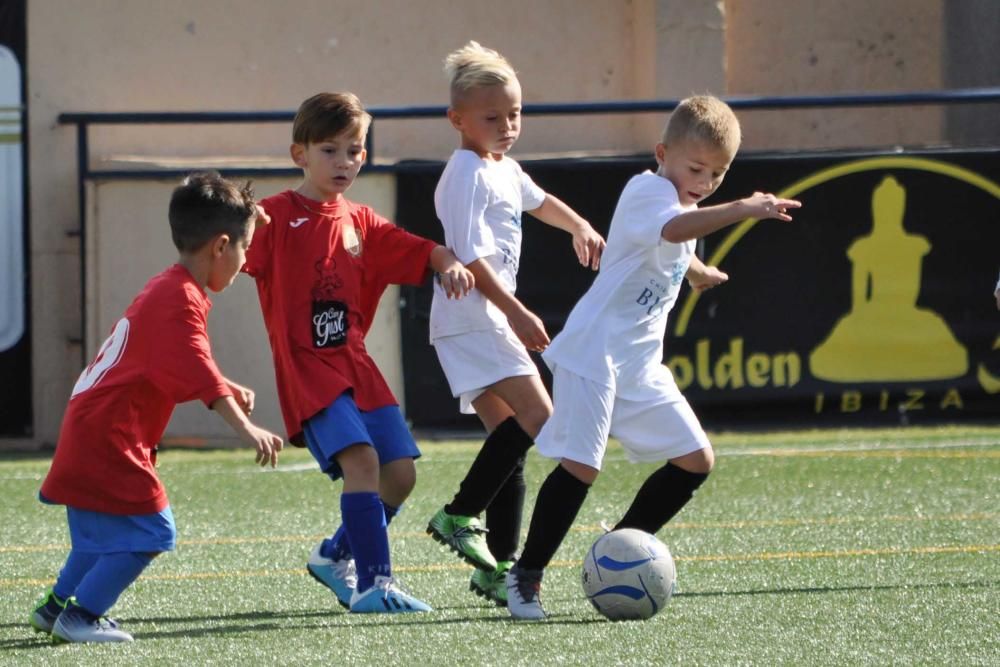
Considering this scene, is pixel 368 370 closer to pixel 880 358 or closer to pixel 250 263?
pixel 250 263

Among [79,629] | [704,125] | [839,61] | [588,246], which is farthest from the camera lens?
[839,61]

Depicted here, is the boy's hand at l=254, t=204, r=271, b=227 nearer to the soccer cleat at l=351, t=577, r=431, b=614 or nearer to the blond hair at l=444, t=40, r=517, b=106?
the blond hair at l=444, t=40, r=517, b=106

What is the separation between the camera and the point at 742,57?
1116 centimetres

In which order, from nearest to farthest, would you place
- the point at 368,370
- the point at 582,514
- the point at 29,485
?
1. the point at 368,370
2. the point at 582,514
3. the point at 29,485

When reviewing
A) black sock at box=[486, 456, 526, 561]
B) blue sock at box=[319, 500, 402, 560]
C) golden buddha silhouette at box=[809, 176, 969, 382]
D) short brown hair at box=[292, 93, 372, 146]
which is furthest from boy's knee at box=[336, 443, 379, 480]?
golden buddha silhouette at box=[809, 176, 969, 382]

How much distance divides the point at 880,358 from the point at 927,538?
3.77 metres

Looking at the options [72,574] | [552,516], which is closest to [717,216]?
[552,516]

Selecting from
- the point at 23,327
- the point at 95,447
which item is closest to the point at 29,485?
the point at 23,327

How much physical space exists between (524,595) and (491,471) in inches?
19.5

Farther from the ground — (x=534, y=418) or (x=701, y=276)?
(x=701, y=276)

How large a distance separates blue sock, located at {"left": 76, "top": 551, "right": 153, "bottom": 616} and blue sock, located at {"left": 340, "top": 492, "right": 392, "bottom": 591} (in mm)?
586

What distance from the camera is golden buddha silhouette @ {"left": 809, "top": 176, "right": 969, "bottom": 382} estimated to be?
9.02 metres

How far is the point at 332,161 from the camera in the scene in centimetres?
437

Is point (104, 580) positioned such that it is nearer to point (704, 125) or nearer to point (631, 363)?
point (631, 363)
